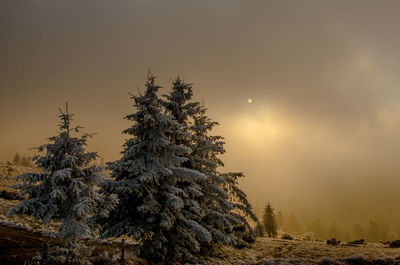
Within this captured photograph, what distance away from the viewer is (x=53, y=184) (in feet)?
31.0

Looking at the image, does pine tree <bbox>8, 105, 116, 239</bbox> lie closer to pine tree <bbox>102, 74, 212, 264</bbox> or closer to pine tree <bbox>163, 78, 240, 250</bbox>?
pine tree <bbox>102, 74, 212, 264</bbox>

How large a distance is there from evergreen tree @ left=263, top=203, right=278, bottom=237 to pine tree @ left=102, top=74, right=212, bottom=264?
41.4 m

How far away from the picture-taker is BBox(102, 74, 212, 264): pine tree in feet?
40.8

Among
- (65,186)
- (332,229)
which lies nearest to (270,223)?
(65,186)

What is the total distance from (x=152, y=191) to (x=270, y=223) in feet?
148

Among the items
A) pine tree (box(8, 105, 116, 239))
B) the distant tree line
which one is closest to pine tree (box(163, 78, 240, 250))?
pine tree (box(8, 105, 116, 239))

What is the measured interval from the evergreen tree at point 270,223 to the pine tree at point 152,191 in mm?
41449

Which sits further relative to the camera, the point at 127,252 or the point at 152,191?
the point at 127,252

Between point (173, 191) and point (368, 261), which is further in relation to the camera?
point (368, 261)

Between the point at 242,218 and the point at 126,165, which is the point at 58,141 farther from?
the point at 242,218

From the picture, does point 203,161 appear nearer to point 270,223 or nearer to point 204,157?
point 204,157

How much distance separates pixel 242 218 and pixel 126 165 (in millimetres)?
11262

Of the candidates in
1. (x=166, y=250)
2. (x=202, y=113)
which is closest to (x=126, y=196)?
(x=166, y=250)

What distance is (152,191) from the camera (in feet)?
42.3
